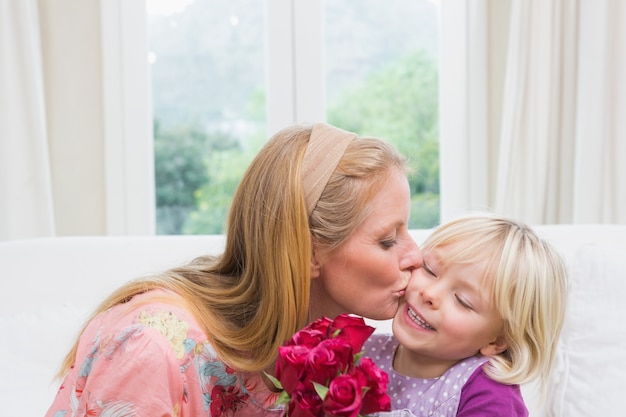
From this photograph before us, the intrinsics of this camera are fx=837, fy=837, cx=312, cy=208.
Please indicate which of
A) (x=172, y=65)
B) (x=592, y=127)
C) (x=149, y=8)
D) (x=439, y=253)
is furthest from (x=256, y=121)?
(x=439, y=253)

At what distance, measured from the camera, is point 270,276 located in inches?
63.1

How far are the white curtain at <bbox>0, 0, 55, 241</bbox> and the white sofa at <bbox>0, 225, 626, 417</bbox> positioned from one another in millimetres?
1144

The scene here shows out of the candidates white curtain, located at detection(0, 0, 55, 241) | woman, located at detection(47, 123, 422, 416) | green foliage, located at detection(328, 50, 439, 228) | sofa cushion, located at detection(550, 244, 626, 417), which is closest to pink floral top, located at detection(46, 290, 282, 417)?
woman, located at detection(47, 123, 422, 416)

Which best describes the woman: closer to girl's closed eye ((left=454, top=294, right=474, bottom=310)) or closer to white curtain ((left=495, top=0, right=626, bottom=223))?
girl's closed eye ((left=454, top=294, right=474, bottom=310))

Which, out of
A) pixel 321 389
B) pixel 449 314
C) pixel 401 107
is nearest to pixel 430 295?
pixel 449 314

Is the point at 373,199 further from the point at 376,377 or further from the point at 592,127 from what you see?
the point at 592,127

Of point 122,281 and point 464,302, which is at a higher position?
point 464,302

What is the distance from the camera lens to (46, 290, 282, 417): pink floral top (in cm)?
141

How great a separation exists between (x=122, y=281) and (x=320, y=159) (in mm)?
944

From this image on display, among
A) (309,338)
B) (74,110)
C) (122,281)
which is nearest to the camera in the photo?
(309,338)

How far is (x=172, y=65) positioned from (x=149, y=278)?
2.44 m

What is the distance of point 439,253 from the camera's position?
1.74m

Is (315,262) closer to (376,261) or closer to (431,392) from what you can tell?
(376,261)

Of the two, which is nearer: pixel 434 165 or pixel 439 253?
pixel 439 253
